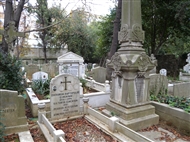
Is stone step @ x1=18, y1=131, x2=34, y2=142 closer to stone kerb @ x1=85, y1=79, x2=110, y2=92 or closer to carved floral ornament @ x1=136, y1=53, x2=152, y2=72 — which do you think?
carved floral ornament @ x1=136, y1=53, x2=152, y2=72

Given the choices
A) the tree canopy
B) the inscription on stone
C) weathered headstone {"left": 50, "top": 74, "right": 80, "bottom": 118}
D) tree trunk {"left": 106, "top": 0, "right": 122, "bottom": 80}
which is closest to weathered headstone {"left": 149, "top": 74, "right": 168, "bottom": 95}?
the inscription on stone

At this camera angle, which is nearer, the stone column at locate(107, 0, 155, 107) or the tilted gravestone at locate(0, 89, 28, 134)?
the tilted gravestone at locate(0, 89, 28, 134)

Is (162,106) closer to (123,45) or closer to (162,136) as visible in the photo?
(162,136)

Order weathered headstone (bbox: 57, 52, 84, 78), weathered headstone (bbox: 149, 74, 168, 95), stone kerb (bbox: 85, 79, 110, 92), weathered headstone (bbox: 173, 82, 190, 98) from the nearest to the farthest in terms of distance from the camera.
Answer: weathered headstone (bbox: 173, 82, 190, 98) < weathered headstone (bbox: 149, 74, 168, 95) < stone kerb (bbox: 85, 79, 110, 92) < weathered headstone (bbox: 57, 52, 84, 78)

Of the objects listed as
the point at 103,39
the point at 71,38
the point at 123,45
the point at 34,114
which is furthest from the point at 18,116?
the point at 71,38

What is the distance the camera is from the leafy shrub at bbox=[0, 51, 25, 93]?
4.57 meters

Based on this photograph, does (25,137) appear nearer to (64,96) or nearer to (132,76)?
Answer: (64,96)

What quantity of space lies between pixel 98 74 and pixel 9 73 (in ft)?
19.0

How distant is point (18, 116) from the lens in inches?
143

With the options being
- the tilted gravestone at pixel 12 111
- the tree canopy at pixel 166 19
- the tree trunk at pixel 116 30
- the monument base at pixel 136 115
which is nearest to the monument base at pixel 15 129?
the tilted gravestone at pixel 12 111

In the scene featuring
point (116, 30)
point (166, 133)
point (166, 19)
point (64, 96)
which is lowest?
point (166, 133)

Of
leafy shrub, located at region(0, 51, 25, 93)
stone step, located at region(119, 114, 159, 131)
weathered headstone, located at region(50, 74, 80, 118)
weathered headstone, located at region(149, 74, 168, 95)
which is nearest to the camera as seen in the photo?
stone step, located at region(119, 114, 159, 131)

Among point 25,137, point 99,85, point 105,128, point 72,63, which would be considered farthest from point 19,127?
point 72,63

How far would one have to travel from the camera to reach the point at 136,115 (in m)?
4.30
